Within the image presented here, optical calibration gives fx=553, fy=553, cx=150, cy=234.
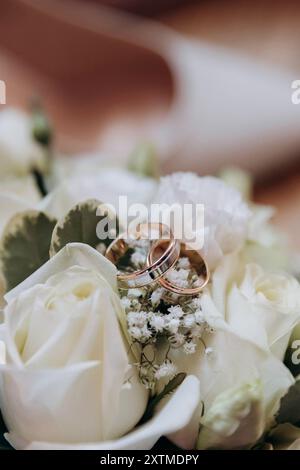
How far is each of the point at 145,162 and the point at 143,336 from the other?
1.02 feet

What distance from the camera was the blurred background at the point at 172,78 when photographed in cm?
79

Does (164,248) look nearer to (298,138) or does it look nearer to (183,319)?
(183,319)

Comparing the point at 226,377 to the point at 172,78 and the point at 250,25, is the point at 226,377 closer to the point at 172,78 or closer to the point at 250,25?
the point at 172,78

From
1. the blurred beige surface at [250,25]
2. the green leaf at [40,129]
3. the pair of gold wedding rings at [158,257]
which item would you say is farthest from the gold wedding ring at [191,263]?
the blurred beige surface at [250,25]

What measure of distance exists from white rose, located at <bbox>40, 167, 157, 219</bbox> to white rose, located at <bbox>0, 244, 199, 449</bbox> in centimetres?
10

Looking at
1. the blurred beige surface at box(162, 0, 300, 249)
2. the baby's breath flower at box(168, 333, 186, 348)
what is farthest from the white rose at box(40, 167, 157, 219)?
the blurred beige surface at box(162, 0, 300, 249)

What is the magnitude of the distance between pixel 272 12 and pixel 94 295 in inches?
34.6

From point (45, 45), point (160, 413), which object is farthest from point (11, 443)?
point (45, 45)

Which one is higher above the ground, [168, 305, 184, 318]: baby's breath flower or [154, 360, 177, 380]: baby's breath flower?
[168, 305, 184, 318]: baby's breath flower

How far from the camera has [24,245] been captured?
345 millimetres

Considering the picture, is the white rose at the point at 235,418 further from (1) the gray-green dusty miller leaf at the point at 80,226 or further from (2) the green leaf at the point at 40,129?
(2) the green leaf at the point at 40,129

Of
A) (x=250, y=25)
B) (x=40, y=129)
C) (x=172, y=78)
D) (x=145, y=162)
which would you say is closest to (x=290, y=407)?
(x=145, y=162)

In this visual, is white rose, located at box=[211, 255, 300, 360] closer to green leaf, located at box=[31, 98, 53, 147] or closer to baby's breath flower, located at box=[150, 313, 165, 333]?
baby's breath flower, located at box=[150, 313, 165, 333]

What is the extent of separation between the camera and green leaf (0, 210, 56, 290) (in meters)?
0.34
